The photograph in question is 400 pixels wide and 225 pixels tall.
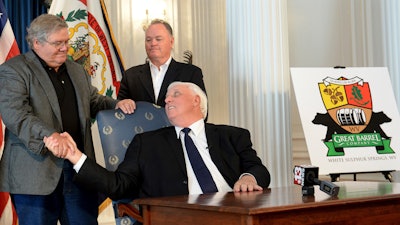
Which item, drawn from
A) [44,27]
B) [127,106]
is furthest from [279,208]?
[44,27]

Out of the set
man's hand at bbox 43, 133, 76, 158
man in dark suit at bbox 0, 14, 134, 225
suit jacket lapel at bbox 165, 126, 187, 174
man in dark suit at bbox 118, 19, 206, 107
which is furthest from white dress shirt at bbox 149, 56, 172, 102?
man's hand at bbox 43, 133, 76, 158

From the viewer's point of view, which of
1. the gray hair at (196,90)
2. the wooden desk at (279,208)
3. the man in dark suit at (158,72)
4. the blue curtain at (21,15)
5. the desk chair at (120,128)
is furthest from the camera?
the blue curtain at (21,15)

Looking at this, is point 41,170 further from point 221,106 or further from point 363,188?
point 221,106

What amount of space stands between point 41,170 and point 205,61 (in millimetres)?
3514

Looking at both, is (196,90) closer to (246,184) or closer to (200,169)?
(200,169)

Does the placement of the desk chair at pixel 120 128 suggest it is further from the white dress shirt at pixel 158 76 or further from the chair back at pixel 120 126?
the white dress shirt at pixel 158 76

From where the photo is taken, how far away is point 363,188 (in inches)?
105

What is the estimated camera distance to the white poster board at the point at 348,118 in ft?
12.2

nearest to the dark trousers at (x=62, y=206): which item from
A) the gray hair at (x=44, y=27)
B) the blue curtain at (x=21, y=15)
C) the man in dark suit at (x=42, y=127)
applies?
the man in dark suit at (x=42, y=127)

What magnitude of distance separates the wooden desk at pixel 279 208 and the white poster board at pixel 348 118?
3.73 feet

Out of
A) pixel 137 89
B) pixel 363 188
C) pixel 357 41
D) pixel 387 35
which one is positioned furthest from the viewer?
pixel 357 41

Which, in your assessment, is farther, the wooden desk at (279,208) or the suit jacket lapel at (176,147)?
the suit jacket lapel at (176,147)

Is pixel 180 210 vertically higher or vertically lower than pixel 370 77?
lower

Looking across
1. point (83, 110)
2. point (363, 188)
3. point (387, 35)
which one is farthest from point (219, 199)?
point (387, 35)
